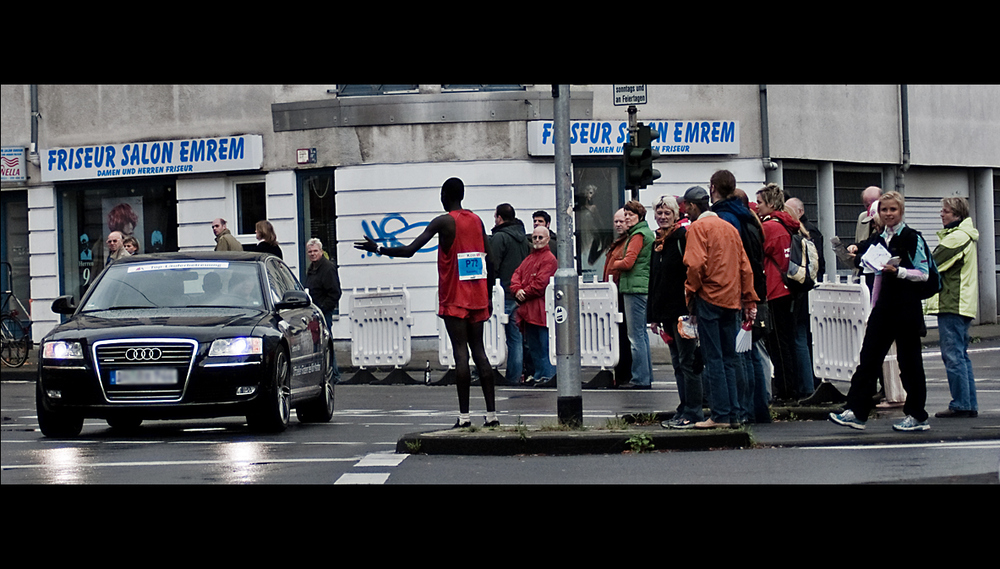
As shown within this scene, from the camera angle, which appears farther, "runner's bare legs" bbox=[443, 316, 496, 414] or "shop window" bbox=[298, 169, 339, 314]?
"shop window" bbox=[298, 169, 339, 314]

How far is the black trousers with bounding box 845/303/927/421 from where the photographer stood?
37.1 feet

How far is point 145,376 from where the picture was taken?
1168 centimetres

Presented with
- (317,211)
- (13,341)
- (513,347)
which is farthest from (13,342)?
(513,347)

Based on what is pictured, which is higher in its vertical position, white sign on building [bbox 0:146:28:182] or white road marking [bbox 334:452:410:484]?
white sign on building [bbox 0:146:28:182]

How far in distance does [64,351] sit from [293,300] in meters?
2.02

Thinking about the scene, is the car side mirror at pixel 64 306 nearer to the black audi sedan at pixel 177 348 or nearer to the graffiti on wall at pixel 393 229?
the black audi sedan at pixel 177 348

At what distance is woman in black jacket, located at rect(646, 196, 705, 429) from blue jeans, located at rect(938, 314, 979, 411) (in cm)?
249

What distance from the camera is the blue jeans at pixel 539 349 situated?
18.2 m

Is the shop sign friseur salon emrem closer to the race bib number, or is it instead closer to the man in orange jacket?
the race bib number

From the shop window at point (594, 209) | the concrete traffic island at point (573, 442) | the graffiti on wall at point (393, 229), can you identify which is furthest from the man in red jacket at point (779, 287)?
the shop window at point (594, 209)

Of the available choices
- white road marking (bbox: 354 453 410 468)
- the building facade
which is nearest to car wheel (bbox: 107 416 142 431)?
white road marking (bbox: 354 453 410 468)

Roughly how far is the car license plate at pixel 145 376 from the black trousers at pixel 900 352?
5.35 m

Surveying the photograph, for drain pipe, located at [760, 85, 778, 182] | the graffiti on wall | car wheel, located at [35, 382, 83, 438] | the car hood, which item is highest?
drain pipe, located at [760, 85, 778, 182]
